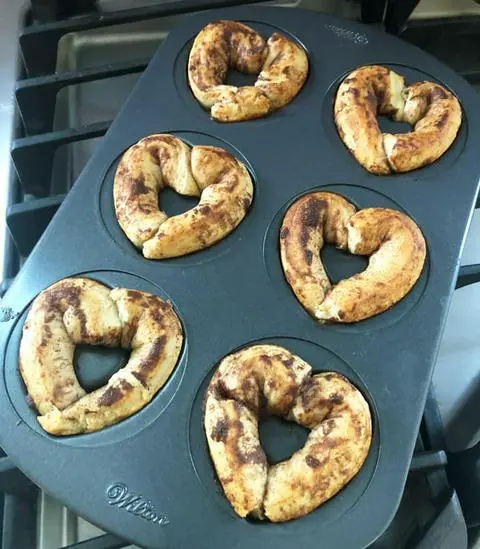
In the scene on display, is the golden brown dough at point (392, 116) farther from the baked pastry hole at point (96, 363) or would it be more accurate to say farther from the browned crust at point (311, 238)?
the baked pastry hole at point (96, 363)

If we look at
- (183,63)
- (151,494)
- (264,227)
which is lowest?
(151,494)

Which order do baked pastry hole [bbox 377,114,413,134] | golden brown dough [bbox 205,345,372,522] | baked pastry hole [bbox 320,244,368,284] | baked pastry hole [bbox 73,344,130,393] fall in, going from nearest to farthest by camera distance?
golden brown dough [bbox 205,345,372,522]
baked pastry hole [bbox 73,344,130,393]
baked pastry hole [bbox 320,244,368,284]
baked pastry hole [bbox 377,114,413,134]

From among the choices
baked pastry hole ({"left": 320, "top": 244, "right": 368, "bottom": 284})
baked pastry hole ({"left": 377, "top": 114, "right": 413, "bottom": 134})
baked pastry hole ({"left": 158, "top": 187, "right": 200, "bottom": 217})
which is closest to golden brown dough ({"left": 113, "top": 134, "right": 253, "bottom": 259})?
baked pastry hole ({"left": 158, "top": 187, "right": 200, "bottom": 217})

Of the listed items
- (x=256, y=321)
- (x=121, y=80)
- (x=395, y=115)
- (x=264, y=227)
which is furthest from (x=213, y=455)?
(x=121, y=80)

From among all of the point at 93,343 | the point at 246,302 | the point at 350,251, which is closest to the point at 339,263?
the point at 350,251

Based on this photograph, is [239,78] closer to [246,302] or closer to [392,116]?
[392,116]

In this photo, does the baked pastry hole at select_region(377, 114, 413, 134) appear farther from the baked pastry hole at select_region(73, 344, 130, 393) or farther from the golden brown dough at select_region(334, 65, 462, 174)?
the baked pastry hole at select_region(73, 344, 130, 393)

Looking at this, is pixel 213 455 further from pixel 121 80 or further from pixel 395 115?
pixel 121 80
